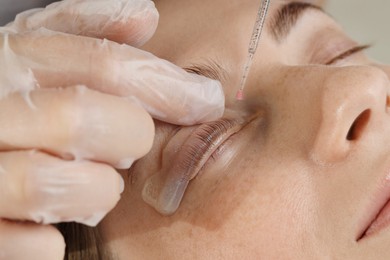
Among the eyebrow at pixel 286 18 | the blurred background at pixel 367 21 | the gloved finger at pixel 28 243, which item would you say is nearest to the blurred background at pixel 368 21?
the blurred background at pixel 367 21

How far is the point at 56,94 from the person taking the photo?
0.86 m

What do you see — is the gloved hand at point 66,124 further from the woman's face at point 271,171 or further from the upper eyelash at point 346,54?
the upper eyelash at point 346,54

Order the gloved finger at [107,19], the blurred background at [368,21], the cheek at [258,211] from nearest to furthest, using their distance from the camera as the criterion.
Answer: the cheek at [258,211], the gloved finger at [107,19], the blurred background at [368,21]

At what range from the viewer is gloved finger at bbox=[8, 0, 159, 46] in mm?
1102

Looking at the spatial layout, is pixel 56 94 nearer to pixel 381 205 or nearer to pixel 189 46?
pixel 189 46

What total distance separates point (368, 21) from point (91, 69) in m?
2.15

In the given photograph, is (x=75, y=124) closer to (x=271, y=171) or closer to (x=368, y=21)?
(x=271, y=171)

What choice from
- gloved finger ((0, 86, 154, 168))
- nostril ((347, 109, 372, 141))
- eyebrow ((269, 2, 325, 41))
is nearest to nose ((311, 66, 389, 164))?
nostril ((347, 109, 372, 141))

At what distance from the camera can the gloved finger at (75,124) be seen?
842 millimetres

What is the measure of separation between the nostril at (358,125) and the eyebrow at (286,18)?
0.34m

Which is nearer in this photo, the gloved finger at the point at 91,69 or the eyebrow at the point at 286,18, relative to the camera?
the gloved finger at the point at 91,69

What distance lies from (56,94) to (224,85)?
0.48 meters

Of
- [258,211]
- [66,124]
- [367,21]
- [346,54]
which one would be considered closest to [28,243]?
[66,124]

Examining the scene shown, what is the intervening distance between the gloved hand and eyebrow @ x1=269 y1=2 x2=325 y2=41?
0.39m
